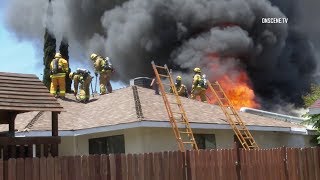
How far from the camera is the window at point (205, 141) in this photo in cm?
1620

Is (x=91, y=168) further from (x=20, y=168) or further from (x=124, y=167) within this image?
(x=20, y=168)

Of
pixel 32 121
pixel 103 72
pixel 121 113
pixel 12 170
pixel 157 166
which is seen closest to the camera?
pixel 12 170

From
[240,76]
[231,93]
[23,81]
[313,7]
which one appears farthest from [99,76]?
[313,7]

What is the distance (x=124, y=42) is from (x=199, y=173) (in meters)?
35.0

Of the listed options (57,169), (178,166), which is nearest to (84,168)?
(57,169)

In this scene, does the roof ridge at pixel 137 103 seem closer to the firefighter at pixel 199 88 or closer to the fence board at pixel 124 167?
the firefighter at pixel 199 88

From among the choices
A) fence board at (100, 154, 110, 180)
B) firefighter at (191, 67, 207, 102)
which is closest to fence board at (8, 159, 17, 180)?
fence board at (100, 154, 110, 180)

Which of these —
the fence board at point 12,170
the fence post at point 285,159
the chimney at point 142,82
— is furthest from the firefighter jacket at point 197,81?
the fence board at point 12,170

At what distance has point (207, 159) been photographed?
33.4 feet

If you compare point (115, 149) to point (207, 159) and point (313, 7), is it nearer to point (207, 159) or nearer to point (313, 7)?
point (207, 159)

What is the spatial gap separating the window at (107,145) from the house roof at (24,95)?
5070mm

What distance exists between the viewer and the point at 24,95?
31.6 ft

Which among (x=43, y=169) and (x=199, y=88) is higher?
(x=199, y=88)

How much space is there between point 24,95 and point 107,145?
580 centimetres
